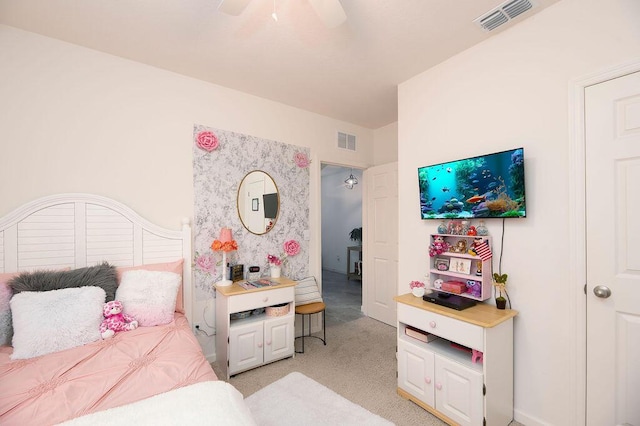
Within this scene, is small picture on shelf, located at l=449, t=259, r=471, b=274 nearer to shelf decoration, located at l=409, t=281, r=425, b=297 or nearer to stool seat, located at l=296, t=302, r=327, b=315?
shelf decoration, located at l=409, t=281, r=425, b=297

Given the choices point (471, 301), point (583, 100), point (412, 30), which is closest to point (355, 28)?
point (412, 30)

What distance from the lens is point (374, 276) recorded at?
12.8 ft

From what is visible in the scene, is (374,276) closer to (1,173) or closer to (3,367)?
(3,367)

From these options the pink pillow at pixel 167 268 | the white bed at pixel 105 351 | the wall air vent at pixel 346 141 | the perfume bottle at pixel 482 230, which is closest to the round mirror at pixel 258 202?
the white bed at pixel 105 351

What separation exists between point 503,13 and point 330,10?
123 centimetres

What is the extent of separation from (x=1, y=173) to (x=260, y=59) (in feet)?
6.74

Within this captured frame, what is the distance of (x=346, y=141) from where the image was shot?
12.4ft

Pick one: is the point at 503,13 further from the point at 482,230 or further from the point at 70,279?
the point at 70,279

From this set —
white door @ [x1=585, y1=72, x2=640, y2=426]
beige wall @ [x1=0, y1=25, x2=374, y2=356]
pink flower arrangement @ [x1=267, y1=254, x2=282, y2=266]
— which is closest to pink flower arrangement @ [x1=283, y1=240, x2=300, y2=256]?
pink flower arrangement @ [x1=267, y1=254, x2=282, y2=266]

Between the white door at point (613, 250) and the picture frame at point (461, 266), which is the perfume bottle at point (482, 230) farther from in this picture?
the white door at point (613, 250)

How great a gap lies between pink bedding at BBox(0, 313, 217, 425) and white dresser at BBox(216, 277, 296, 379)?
0.72m

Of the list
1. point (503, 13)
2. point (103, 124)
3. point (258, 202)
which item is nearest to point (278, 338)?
point (258, 202)

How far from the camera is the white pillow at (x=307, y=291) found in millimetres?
3191

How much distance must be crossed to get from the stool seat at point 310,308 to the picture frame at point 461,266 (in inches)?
57.5
